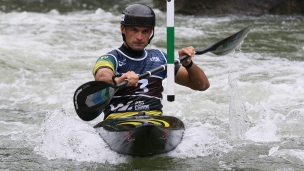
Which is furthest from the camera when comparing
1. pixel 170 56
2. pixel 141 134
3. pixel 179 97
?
pixel 179 97

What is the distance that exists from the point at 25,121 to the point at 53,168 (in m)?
2.08

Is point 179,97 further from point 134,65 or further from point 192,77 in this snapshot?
point 134,65

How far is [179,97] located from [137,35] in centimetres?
306

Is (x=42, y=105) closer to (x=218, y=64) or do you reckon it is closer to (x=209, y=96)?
(x=209, y=96)

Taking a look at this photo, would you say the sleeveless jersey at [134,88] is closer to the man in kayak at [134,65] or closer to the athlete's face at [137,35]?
the man in kayak at [134,65]

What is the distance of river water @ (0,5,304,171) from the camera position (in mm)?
5402

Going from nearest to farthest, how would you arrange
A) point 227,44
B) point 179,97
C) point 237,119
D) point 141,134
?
point 141,134 → point 227,44 → point 237,119 → point 179,97

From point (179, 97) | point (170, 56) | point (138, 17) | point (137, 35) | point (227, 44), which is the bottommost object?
point (179, 97)

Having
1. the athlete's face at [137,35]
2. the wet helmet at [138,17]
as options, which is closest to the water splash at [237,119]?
the athlete's face at [137,35]

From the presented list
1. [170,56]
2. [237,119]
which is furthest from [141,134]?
[237,119]

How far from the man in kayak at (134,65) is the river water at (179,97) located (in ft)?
1.19

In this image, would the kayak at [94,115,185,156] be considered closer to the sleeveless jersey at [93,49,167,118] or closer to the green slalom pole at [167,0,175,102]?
the sleeveless jersey at [93,49,167,118]

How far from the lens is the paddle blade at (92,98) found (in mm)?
4949

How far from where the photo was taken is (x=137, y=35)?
5305mm
